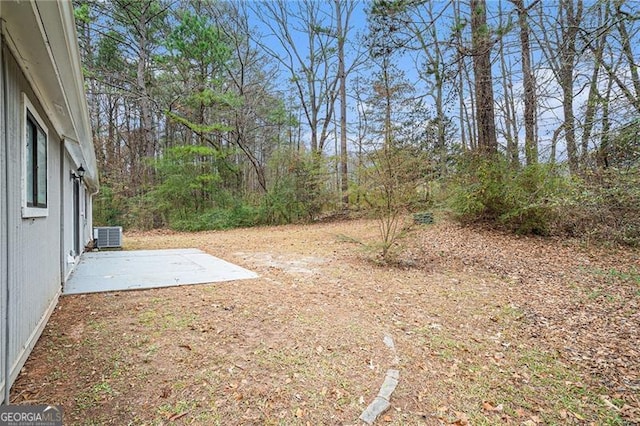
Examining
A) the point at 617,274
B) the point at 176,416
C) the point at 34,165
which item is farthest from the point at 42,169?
the point at 617,274

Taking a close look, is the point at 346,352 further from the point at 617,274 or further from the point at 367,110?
the point at 367,110

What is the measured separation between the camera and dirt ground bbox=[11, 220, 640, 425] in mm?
2129

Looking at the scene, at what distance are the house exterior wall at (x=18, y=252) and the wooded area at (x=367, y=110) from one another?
451 cm

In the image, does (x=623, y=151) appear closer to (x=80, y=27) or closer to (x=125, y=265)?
(x=125, y=265)

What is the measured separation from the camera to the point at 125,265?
19.8 ft

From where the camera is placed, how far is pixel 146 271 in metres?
5.52

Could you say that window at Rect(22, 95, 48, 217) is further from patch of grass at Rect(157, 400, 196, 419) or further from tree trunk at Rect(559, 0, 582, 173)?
tree trunk at Rect(559, 0, 582, 173)

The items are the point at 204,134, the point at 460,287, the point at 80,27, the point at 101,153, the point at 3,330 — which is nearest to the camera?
the point at 3,330

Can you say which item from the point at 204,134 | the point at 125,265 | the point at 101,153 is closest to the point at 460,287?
the point at 125,265

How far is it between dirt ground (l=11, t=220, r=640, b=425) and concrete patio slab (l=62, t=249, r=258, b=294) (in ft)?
1.16

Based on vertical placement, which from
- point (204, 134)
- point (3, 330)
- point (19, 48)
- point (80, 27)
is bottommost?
point (3, 330)

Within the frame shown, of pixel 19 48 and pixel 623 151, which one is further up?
pixel 19 48

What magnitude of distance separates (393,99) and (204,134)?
8364 millimetres

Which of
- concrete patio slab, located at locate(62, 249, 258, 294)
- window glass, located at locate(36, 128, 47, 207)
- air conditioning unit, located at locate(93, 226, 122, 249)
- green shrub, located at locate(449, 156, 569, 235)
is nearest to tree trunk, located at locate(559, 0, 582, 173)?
green shrub, located at locate(449, 156, 569, 235)
